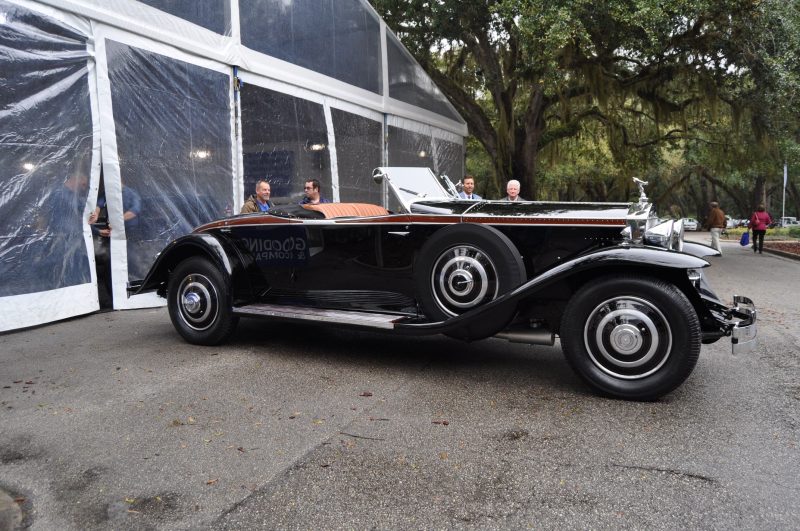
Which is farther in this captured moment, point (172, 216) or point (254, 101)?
point (254, 101)

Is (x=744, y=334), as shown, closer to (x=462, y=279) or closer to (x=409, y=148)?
(x=462, y=279)

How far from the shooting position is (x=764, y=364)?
4.72m

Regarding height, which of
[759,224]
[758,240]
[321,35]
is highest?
[321,35]

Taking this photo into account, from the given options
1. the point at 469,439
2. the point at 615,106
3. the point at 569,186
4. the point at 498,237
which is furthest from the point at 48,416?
the point at 569,186

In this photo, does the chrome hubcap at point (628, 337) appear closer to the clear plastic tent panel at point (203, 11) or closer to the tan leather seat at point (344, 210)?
Result: the tan leather seat at point (344, 210)

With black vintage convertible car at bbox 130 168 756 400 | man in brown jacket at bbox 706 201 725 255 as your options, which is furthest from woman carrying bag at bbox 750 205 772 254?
black vintage convertible car at bbox 130 168 756 400

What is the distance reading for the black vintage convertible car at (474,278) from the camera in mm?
3668

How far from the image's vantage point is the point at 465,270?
421cm

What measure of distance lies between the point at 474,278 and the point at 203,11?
20.4ft

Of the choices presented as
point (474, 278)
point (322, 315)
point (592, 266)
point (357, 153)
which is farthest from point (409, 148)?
point (592, 266)

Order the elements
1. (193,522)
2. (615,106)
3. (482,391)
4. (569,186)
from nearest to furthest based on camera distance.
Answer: (193,522) → (482,391) → (615,106) → (569,186)

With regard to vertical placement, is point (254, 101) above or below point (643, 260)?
above

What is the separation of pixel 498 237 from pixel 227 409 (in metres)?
2.17

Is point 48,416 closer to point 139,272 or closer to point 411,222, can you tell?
point 411,222
